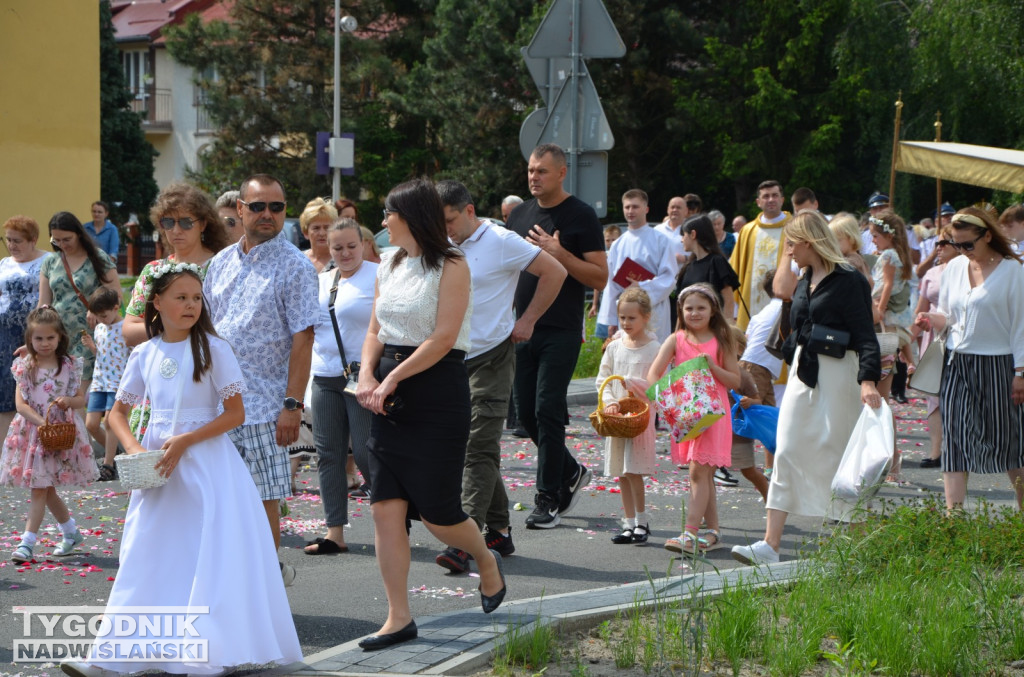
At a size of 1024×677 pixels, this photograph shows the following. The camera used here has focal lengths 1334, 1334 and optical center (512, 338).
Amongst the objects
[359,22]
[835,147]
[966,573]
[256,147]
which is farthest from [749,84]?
[966,573]

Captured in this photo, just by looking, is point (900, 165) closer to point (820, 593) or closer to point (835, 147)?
point (820, 593)

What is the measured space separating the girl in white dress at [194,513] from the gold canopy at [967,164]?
10494mm

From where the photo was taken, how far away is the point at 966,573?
18.3ft

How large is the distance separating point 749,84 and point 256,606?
37.2 metres

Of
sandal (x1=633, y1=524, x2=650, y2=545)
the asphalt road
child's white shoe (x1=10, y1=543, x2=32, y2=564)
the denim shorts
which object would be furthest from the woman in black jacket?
the denim shorts

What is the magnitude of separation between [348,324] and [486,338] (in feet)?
3.64

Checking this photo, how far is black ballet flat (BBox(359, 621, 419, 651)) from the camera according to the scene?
508cm

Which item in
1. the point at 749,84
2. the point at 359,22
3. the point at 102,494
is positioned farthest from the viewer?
the point at 359,22

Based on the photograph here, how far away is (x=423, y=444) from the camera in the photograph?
17.5 ft

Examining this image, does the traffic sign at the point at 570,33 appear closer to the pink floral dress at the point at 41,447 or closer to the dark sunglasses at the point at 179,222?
the pink floral dress at the point at 41,447

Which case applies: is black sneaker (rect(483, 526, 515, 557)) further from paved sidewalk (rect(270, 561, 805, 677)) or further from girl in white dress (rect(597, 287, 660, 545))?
paved sidewalk (rect(270, 561, 805, 677))

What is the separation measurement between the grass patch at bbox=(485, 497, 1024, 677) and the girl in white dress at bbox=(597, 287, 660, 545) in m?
2.06

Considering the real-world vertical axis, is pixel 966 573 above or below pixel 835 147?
below

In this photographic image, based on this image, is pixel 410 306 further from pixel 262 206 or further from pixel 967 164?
pixel 967 164
